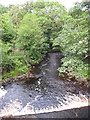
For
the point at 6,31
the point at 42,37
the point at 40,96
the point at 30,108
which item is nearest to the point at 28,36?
the point at 6,31

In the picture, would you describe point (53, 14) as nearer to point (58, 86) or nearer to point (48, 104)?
point (58, 86)

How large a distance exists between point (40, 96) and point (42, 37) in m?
8.87

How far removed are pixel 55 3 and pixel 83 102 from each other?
14.1 metres

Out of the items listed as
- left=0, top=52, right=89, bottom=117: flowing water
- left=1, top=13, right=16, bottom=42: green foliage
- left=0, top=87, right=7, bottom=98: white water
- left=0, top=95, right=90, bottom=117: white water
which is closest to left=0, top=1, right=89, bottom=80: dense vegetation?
left=1, top=13, right=16, bottom=42: green foliage

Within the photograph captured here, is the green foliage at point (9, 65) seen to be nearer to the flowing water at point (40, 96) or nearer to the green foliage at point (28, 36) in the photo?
the flowing water at point (40, 96)

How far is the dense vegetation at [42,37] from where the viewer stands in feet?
19.5

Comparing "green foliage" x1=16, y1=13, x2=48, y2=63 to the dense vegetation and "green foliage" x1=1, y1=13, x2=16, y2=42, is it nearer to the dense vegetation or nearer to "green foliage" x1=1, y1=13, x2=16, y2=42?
the dense vegetation

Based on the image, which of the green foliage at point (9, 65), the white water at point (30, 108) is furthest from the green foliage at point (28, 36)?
the white water at point (30, 108)

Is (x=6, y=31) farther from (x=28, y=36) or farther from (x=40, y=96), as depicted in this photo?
(x=40, y=96)

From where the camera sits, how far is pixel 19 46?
461 inches

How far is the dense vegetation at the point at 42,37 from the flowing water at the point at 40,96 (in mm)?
1055

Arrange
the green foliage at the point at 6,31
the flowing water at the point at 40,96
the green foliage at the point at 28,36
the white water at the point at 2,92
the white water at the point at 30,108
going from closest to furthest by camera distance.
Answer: the white water at the point at 30,108, the flowing water at the point at 40,96, the white water at the point at 2,92, the green foliage at the point at 6,31, the green foliage at the point at 28,36

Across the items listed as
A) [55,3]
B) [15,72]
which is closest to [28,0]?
[55,3]

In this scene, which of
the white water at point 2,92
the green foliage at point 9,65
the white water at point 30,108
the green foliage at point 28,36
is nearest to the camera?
the white water at point 30,108
